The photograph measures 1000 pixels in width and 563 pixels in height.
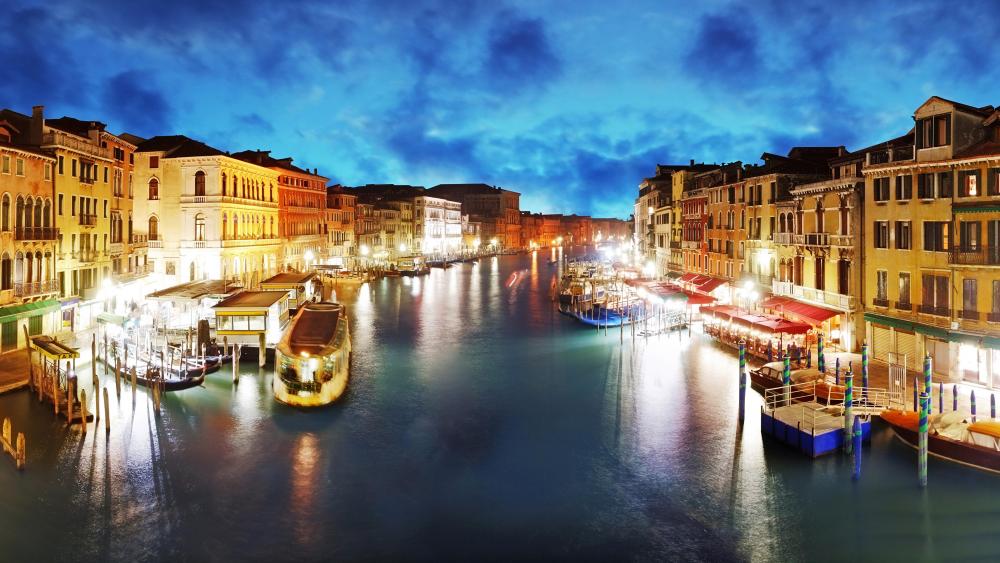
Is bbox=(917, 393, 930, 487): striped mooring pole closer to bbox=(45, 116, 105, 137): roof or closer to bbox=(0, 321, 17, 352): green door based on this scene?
bbox=(0, 321, 17, 352): green door

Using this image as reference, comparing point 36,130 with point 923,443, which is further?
point 36,130

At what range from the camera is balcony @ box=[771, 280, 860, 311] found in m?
27.6

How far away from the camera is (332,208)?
8081cm

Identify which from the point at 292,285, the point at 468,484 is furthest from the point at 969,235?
the point at 292,285

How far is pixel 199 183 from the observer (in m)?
48.6

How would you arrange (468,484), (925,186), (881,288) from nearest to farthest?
1. (468,484)
2. (925,186)
3. (881,288)

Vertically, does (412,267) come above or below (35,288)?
above

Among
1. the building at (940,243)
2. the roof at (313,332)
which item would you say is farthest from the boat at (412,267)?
the building at (940,243)

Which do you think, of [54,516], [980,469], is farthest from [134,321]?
[980,469]

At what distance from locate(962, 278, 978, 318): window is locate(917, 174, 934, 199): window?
3.29 metres

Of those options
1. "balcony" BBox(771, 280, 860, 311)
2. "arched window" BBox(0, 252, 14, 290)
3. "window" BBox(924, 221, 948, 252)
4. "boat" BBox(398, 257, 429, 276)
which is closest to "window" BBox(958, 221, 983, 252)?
"window" BBox(924, 221, 948, 252)

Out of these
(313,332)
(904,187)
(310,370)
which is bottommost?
(310,370)

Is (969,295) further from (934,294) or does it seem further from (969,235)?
(969,235)

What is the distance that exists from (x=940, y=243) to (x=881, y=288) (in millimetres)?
3199
